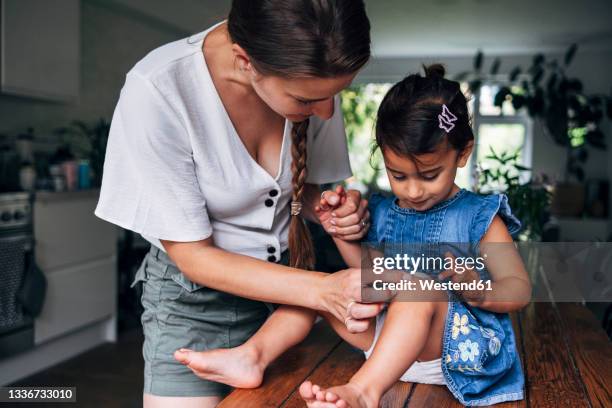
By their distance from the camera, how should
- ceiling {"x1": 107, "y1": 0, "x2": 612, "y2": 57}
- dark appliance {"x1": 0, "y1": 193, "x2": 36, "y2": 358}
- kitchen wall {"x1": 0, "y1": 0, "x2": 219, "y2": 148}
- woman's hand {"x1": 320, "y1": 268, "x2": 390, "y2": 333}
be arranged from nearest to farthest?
woman's hand {"x1": 320, "y1": 268, "x2": 390, "y2": 333} → dark appliance {"x1": 0, "y1": 193, "x2": 36, "y2": 358} → kitchen wall {"x1": 0, "y1": 0, "x2": 219, "y2": 148} → ceiling {"x1": 107, "y1": 0, "x2": 612, "y2": 57}

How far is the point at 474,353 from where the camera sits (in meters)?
1.26

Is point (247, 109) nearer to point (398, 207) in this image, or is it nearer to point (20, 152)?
point (398, 207)

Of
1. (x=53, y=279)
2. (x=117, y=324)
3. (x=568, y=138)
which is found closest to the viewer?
(x=53, y=279)

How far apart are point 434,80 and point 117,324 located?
3585mm

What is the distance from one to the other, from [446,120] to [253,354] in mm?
697

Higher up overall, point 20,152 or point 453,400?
point 20,152

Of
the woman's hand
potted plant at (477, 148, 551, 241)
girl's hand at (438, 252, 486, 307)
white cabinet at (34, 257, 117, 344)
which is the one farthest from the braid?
white cabinet at (34, 257, 117, 344)

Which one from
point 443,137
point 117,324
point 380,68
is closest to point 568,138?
point 380,68

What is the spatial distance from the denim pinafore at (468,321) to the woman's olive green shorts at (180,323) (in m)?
0.33

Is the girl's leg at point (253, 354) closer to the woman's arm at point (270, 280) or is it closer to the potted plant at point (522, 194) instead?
the woman's arm at point (270, 280)

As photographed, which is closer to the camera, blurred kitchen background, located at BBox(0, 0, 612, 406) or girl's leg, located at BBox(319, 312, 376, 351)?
girl's leg, located at BBox(319, 312, 376, 351)

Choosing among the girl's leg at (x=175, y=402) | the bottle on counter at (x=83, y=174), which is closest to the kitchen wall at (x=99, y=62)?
the bottle on counter at (x=83, y=174)

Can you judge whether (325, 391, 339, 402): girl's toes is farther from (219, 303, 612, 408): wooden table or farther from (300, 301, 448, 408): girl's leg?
(219, 303, 612, 408): wooden table

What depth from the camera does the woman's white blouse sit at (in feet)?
4.02
